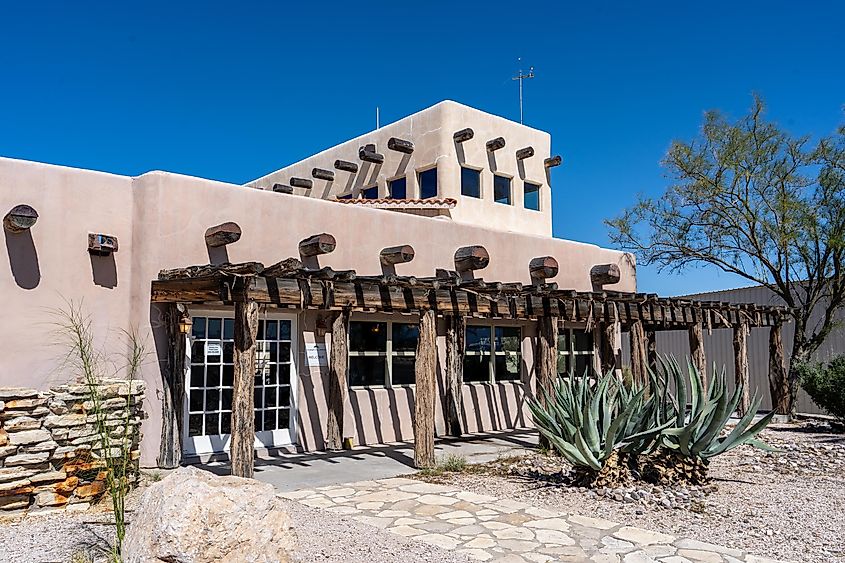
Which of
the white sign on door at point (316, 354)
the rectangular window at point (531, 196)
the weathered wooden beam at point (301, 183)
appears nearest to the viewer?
the white sign on door at point (316, 354)

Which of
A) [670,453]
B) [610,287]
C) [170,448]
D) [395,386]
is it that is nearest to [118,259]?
[170,448]

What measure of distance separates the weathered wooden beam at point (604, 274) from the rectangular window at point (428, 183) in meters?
4.17

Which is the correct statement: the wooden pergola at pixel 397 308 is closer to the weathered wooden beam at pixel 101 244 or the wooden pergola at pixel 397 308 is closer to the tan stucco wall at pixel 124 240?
the tan stucco wall at pixel 124 240

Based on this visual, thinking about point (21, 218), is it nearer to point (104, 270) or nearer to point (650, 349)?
point (104, 270)

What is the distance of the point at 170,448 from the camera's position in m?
9.49

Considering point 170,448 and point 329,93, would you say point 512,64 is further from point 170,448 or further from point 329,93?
point 170,448

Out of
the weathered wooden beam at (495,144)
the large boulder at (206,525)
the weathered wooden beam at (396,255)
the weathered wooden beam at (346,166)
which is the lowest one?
the large boulder at (206,525)

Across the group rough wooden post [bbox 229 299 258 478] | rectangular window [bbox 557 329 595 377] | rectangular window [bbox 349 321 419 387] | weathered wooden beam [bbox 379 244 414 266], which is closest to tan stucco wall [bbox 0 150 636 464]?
weathered wooden beam [bbox 379 244 414 266]

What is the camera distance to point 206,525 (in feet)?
A: 14.1

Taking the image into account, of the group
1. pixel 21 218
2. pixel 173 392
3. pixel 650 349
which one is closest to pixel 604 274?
pixel 650 349

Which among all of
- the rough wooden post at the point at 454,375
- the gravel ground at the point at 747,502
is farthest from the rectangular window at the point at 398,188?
the gravel ground at the point at 747,502

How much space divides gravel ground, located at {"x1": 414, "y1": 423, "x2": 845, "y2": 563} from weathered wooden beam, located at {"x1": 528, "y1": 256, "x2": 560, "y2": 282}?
4.85 m

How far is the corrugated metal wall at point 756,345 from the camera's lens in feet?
60.3

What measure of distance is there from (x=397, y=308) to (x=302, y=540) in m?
4.45
